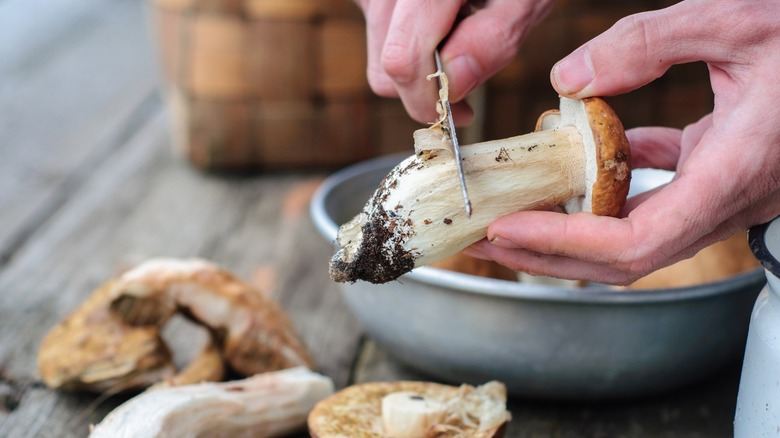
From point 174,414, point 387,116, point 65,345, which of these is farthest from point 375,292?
point 387,116

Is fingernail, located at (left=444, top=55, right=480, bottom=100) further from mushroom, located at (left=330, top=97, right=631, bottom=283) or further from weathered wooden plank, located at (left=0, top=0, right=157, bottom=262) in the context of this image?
weathered wooden plank, located at (left=0, top=0, right=157, bottom=262)

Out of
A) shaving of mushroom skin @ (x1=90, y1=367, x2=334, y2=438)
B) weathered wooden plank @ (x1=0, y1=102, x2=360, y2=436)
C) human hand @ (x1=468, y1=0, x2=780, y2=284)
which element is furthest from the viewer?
weathered wooden plank @ (x1=0, y1=102, x2=360, y2=436)

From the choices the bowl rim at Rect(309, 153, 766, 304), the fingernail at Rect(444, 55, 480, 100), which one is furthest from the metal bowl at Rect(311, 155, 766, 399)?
the fingernail at Rect(444, 55, 480, 100)

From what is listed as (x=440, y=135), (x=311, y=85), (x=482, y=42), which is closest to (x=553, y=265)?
(x=440, y=135)

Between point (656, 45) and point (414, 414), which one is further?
point (414, 414)

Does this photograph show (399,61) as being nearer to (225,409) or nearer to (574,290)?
(574,290)

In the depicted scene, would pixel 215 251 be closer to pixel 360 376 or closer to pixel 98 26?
pixel 360 376
